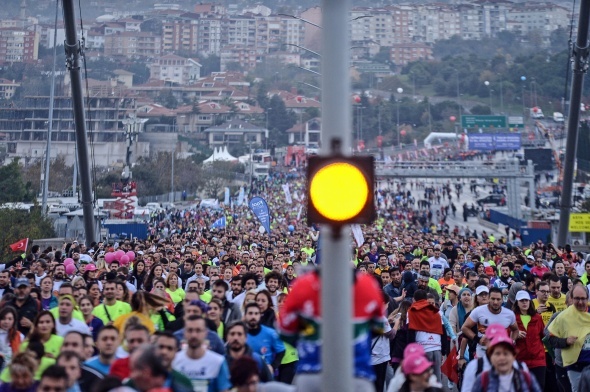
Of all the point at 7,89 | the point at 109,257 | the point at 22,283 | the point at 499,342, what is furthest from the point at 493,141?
the point at 7,89

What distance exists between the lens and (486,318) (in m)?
11.0

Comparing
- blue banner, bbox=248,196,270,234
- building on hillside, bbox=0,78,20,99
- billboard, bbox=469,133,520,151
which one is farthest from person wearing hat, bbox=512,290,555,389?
building on hillside, bbox=0,78,20,99

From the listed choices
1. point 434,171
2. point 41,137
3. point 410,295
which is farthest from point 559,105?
point 410,295

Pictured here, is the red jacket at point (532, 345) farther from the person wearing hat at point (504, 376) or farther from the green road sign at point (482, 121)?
the green road sign at point (482, 121)

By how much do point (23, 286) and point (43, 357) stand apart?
3.29 metres

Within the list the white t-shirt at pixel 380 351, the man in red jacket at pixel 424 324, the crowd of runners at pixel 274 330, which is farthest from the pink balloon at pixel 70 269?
the man in red jacket at pixel 424 324

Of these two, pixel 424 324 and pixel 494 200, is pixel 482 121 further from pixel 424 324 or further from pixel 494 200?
pixel 424 324

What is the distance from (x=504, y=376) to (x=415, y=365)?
75cm

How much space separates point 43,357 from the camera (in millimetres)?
8469

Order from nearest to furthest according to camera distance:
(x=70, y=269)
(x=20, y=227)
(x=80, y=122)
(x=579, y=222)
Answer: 1. (x=70, y=269)
2. (x=80, y=122)
3. (x=579, y=222)
4. (x=20, y=227)

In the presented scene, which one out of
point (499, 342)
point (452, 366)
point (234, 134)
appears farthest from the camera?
point (234, 134)

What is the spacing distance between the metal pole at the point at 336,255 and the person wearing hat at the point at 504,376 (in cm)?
270

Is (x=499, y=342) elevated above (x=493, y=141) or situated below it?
below

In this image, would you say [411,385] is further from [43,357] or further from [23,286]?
[23,286]
